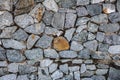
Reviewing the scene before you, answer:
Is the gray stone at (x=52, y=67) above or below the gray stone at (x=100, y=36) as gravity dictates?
below

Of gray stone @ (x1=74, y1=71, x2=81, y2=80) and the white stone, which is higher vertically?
the white stone

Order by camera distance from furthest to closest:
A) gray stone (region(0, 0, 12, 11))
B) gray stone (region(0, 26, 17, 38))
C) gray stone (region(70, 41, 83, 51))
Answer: gray stone (region(70, 41, 83, 51))
gray stone (region(0, 26, 17, 38))
gray stone (region(0, 0, 12, 11))

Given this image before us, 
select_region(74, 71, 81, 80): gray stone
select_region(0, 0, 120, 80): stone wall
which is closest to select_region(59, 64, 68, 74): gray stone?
select_region(0, 0, 120, 80): stone wall

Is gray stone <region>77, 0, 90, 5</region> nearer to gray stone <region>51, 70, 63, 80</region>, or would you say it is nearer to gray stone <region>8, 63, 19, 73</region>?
gray stone <region>51, 70, 63, 80</region>

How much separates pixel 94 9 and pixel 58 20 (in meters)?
0.40

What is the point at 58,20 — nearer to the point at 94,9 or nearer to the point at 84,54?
the point at 94,9

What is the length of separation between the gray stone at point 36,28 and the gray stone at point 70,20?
10.1 inches

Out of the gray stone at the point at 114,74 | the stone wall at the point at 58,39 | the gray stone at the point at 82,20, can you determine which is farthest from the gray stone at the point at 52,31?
the gray stone at the point at 114,74

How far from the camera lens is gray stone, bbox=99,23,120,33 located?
2.77 meters

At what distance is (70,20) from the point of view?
2.69 meters

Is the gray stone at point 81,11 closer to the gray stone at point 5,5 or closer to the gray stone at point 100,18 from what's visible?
the gray stone at point 100,18

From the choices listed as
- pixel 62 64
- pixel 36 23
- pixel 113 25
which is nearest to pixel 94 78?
pixel 62 64

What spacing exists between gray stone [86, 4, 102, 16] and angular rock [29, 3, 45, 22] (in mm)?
488

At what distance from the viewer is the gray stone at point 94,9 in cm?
268
